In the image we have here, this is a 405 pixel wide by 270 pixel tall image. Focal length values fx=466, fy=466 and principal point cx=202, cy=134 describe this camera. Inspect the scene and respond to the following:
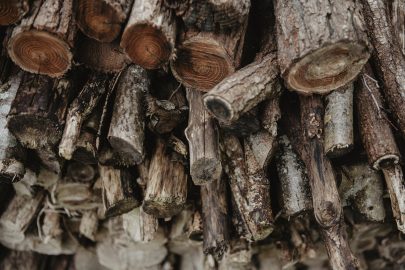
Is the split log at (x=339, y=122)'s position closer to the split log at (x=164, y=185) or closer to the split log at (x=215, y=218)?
the split log at (x=215, y=218)

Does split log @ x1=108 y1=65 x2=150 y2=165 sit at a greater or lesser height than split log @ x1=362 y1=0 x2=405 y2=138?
lesser

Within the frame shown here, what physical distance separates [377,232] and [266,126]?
1297 millimetres

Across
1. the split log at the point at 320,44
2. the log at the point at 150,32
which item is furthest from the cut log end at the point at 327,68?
the log at the point at 150,32

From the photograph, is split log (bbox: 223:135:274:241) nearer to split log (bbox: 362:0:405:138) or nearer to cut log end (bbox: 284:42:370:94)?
cut log end (bbox: 284:42:370:94)

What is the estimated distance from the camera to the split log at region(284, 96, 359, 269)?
2.08 metres

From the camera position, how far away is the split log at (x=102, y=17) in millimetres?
1923

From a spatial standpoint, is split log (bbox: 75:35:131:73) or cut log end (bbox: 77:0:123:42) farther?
split log (bbox: 75:35:131:73)

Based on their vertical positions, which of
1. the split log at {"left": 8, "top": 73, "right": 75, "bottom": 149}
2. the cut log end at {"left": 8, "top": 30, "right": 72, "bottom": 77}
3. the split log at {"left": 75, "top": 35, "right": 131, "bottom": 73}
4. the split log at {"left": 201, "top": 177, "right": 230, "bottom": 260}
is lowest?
the split log at {"left": 201, "top": 177, "right": 230, "bottom": 260}

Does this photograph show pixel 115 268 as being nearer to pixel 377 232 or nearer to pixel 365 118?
pixel 377 232

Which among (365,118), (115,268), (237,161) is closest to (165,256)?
(115,268)

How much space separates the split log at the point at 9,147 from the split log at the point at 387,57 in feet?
6.10

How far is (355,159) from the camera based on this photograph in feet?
8.24

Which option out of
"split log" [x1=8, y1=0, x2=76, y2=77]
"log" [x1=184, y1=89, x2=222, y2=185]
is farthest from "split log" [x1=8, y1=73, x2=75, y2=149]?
"log" [x1=184, y1=89, x2=222, y2=185]

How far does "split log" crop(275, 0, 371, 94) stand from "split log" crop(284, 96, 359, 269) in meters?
0.15
